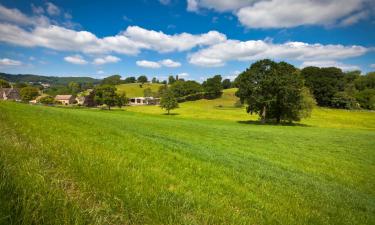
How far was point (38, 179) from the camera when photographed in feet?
14.6

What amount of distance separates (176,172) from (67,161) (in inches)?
131

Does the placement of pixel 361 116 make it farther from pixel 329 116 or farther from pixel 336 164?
pixel 336 164

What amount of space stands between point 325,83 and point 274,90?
76875mm

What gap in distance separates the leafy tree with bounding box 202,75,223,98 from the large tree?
322 feet

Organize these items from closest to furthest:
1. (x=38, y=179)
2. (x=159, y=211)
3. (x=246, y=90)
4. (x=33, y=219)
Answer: (x=33, y=219), (x=38, y=179), (x=159, y=211), (x=246, y=90)

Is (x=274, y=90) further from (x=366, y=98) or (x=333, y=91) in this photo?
(x=366, y=98)

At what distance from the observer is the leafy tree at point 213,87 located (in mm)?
164875

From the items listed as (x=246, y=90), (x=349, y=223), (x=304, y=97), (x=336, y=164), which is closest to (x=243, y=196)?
(x=349, y=223)

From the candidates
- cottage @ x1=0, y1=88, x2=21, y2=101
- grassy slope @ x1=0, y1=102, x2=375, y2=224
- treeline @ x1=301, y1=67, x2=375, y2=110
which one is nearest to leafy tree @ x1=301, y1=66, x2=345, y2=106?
treeline @ x1=301, y1=67, x2=375, y2=110

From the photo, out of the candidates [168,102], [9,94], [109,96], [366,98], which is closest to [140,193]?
[168,102]

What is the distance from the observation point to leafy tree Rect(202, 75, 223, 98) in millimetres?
164875

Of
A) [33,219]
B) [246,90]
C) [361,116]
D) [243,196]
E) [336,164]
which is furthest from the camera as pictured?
[361,116]

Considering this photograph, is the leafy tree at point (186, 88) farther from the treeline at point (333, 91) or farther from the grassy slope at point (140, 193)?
the grassy slope at point (140, 193)

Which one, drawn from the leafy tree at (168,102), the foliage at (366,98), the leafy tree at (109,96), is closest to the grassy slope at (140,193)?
the leafy tree at (168,102)
